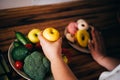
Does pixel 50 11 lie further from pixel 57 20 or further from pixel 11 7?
pixel 11 7

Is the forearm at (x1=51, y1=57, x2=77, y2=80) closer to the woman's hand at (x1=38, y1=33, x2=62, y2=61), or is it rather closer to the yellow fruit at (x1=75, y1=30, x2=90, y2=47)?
the woman's hand at (x1=38, y1=33, x2=62, y2=61)

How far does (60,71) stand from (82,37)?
0.28 m

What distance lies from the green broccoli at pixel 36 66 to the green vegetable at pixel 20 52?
0.02m

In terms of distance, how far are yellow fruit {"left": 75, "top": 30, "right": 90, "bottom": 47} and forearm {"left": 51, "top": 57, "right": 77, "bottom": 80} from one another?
0.81ft

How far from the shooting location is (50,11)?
1144 millimetres

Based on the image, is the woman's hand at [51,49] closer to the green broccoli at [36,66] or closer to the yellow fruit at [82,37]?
the green broccoli at [36,66]

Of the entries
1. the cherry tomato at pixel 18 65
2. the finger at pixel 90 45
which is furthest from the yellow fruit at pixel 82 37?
the cherry tomato at pixel 18 65

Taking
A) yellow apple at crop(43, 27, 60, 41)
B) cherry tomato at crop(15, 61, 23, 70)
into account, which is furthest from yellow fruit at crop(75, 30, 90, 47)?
cherry tomato at crop(15, 61, 23, 70)

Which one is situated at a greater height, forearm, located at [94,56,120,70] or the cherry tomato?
the cherry tomato

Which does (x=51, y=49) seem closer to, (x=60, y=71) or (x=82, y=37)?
(x=60, y=71)

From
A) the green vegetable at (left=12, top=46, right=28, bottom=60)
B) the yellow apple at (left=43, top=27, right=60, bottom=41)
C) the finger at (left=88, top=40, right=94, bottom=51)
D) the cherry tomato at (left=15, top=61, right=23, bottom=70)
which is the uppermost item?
the yellow apple at (left=43, top=27, right=60, bottom=41)

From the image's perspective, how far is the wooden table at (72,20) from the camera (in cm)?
86

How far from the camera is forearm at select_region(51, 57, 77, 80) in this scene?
0.67m

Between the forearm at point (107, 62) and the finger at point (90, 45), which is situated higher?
the finger at point (90, 45)
